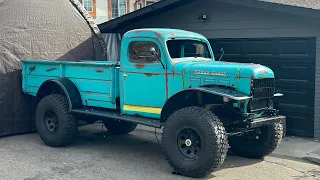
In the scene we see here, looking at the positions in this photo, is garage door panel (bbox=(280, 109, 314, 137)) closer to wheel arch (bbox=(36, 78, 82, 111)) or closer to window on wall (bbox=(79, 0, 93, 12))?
wheel arch (bbox=(36, 78, 82, 111))

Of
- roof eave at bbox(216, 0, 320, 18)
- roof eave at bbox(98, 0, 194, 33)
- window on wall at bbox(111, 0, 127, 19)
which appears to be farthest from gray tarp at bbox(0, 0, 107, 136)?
window on wall at bbox(111, 0, 127, 19)

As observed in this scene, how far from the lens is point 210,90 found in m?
6.25

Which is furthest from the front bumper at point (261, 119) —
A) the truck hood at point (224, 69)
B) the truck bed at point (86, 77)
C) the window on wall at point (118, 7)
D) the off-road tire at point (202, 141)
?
the window on wall at point (118, 7)

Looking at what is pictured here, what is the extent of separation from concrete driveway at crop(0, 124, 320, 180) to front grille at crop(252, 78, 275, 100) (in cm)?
122

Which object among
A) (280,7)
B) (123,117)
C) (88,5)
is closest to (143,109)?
(123,117)

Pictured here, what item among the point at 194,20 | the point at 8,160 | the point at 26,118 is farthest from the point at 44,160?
the point at 194,20

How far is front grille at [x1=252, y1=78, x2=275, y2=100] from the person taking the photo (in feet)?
21.2

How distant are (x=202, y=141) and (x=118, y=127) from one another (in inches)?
145

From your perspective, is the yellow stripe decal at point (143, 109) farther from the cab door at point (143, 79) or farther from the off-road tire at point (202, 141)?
the off-road tire at point (202, 141)

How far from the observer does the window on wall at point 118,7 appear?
76.1 ft

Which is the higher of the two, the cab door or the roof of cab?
the roof of cab

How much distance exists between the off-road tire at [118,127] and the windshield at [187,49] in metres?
2.61

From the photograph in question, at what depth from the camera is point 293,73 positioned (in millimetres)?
8938

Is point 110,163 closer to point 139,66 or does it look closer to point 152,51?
point 139,66
